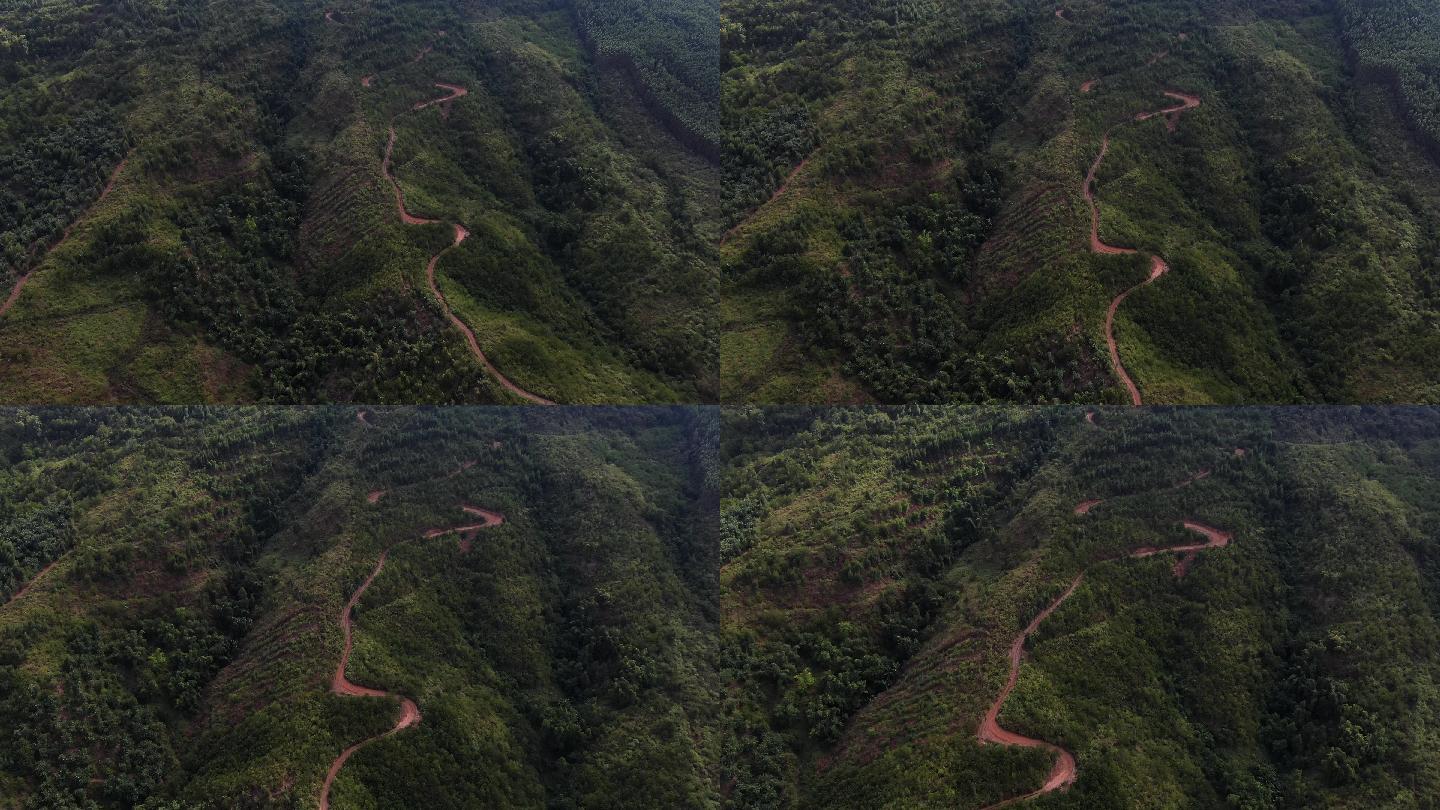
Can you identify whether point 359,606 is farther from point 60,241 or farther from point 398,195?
point 60,241

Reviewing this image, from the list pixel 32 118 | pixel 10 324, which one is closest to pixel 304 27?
pixel 32 118

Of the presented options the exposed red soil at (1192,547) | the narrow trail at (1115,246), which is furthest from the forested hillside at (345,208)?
the exposed red soil at (1192,547)

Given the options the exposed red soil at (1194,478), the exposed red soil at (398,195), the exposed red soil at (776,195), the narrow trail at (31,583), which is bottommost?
the narrow trail at (31,583)

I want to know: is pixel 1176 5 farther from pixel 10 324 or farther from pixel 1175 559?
pixel 10 324

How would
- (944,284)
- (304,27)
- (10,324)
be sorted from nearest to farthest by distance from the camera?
1. (10,324)
2. (944,284)
3. (304,27)

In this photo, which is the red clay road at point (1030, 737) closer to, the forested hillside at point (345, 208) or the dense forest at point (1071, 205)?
the dense forest at point (1071, 205)

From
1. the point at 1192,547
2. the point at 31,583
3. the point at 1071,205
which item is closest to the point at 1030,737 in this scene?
the point at 1192,547

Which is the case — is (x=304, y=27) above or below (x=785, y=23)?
below
